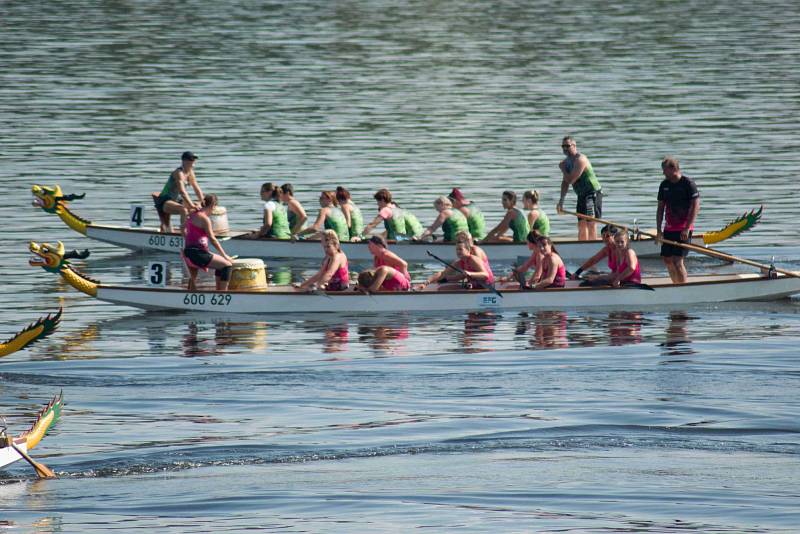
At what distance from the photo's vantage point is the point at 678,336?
25.4 metres

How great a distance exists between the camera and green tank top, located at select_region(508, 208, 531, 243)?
1268 inches

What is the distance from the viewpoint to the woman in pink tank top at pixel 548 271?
26969 mm

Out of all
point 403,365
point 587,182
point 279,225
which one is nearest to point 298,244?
point 279,225

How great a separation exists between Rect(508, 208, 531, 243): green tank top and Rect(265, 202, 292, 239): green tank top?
461cm

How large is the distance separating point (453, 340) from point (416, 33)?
56.6m

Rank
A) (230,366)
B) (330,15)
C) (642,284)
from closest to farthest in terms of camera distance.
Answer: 1. (230,366)
2. (642,284)
3. (330,15)

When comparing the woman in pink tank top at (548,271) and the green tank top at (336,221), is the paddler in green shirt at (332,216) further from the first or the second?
the woman in pink tank top at (548,271)

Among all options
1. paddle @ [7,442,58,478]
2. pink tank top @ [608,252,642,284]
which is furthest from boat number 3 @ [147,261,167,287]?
paddle @ [7,442,58,478]

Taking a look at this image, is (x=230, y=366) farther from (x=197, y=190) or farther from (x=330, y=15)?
(x=330, y=15)

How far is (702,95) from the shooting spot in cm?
6025

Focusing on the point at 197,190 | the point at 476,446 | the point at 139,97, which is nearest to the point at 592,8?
the point at 139,97

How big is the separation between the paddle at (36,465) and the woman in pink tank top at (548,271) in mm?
11267

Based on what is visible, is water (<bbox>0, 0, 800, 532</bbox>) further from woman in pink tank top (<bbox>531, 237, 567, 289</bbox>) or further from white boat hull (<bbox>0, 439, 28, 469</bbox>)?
woman in pink tank top (<bbox>531, 237, 567, 289</bbox>)

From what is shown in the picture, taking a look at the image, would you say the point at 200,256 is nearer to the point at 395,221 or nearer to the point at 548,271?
the point at 548,271
